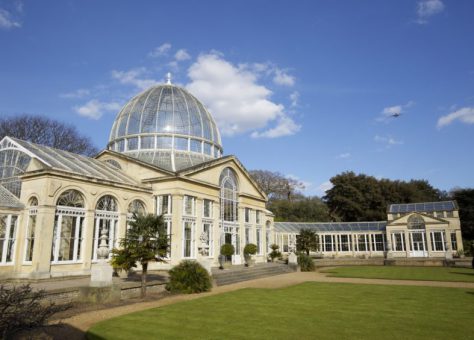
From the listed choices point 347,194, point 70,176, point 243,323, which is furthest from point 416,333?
point 347,194

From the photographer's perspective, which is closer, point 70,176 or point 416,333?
point 416,333

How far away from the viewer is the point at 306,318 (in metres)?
9.36

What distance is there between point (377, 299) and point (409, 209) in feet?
125

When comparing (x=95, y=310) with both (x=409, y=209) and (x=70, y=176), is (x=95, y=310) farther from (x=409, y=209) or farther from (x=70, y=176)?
(x=409, y=209)

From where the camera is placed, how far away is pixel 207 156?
27.8 meters

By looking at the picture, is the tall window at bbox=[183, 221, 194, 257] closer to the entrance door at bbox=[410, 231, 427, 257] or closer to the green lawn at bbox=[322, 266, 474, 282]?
the green lawn at bbox=[322, 266, 474, 282]

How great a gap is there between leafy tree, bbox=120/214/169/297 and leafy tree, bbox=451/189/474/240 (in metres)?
52.8

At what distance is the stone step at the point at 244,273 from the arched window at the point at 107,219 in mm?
6108

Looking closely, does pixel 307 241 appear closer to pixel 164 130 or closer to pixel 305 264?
pixel 305 264

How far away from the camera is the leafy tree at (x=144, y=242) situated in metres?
13.2

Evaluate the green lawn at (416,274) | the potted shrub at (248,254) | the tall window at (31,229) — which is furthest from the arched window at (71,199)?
the green lawn at (416,274)

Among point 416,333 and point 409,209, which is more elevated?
point 409,209

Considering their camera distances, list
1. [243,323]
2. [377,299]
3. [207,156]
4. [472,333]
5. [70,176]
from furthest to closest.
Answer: [207,156]
[70,176]
[377,299]
[243,323]
[472,333]

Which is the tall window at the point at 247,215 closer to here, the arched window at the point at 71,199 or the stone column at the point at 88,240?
the stone column at the point at 88,240
